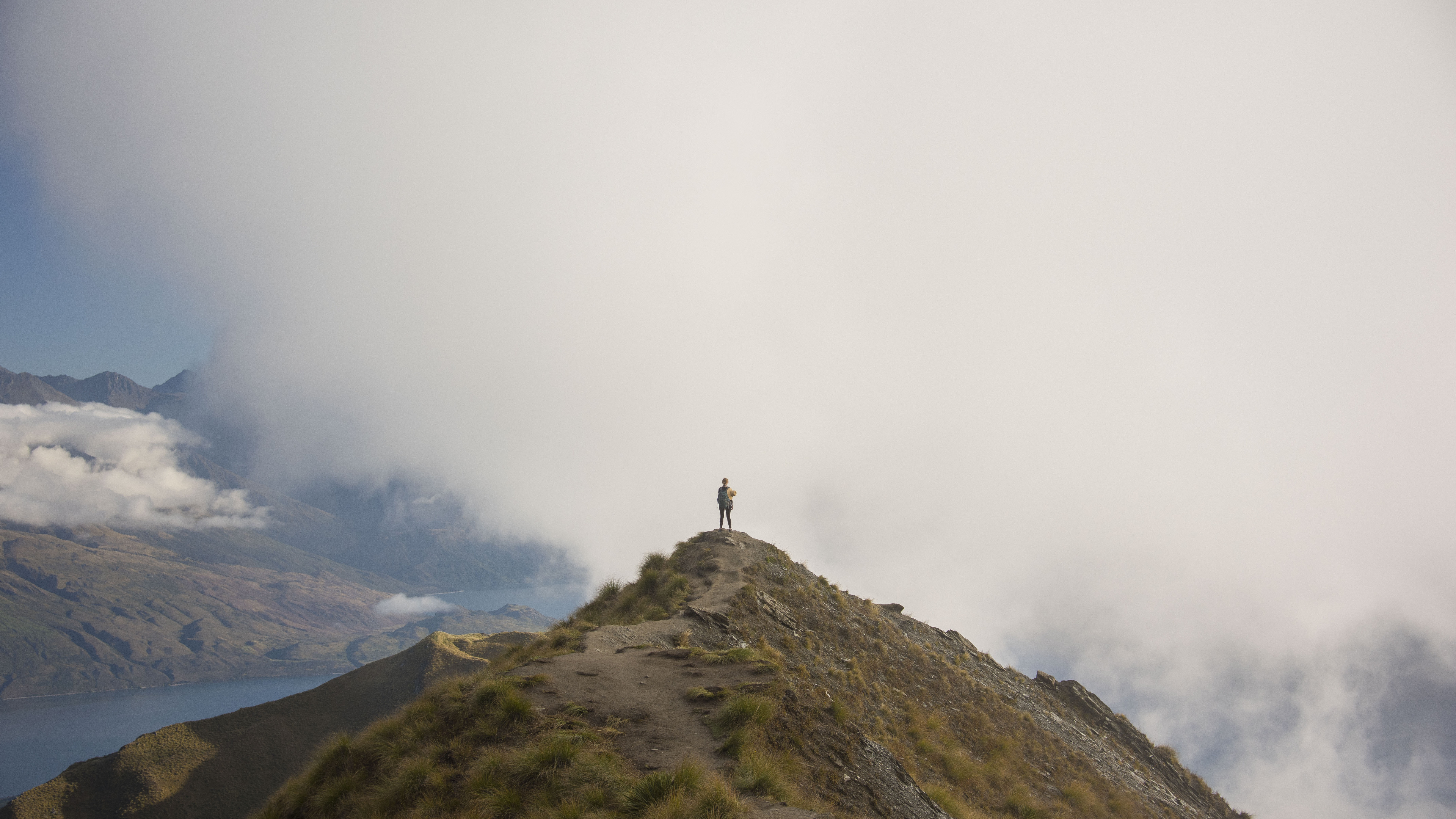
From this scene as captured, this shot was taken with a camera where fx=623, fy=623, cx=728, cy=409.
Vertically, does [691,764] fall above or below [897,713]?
below

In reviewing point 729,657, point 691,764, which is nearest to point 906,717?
point 729,657

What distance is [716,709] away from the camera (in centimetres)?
1588

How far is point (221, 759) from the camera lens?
134 ft

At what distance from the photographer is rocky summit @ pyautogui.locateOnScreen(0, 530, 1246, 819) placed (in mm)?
12922

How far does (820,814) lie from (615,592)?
2618 centimetres

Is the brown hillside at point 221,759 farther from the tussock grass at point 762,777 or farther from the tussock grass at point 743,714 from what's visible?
the tussock grass at point 762,777

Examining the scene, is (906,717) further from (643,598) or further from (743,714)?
(743,714)

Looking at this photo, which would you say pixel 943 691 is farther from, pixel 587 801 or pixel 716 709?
pixel 587 801

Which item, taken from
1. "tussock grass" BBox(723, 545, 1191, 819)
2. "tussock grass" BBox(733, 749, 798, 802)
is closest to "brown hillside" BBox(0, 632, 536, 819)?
"tussock grass" BBox(723, 545, 1191, 819)

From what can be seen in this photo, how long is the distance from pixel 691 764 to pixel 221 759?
4659cm

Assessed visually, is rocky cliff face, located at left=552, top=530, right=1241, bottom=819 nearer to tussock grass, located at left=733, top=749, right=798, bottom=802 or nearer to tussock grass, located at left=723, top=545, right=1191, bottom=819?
tussock grass, located at left=723, top=545, right=1191, bottom=819

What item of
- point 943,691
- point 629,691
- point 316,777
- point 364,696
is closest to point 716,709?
point 629,691

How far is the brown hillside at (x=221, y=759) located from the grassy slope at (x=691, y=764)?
1829 centimetres

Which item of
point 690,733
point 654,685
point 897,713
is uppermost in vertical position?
point 654,685
